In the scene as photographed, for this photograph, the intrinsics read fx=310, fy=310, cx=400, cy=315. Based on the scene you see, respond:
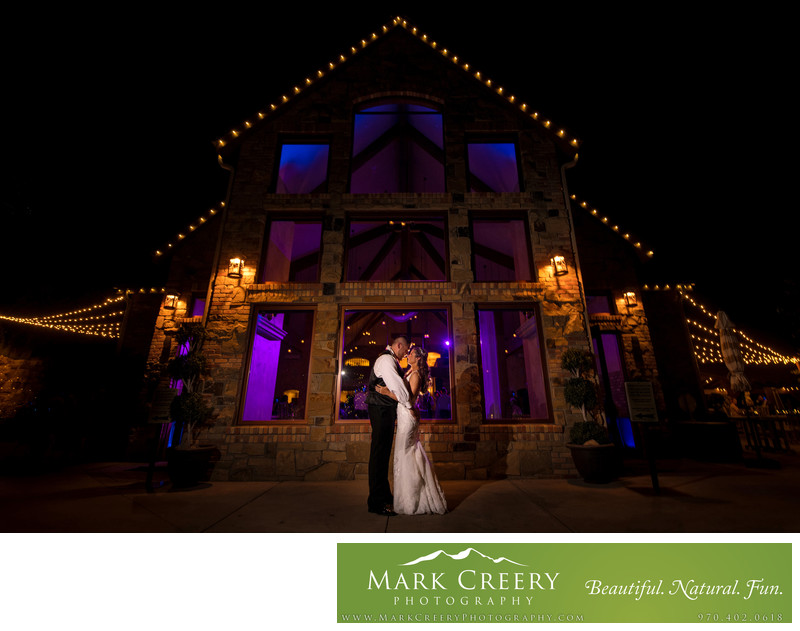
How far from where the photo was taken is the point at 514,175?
23.1 feet

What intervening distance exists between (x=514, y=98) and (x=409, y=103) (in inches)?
90.9

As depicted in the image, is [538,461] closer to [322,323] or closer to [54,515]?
[322,323]

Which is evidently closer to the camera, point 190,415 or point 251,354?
point 190,415

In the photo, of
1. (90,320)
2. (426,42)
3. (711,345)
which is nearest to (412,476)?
(426,42)

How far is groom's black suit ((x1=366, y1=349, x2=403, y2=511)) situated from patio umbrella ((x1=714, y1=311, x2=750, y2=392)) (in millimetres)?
7565

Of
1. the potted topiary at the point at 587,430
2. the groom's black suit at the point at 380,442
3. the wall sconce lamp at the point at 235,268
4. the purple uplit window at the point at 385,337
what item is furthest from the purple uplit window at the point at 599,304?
the wall sconce lamp at the point at 235,268

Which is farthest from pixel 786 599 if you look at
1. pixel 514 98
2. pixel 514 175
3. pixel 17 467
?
pixel 17 467

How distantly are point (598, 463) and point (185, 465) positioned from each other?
18.4 ft

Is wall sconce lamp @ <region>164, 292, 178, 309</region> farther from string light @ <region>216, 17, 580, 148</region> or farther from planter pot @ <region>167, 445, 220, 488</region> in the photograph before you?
planter pot @ <region>167, 445, 220, 488</region>

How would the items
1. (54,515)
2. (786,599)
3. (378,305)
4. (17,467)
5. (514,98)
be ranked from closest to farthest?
(786,599)
(54,515)
(17,467)
(378,305)
(514,98)

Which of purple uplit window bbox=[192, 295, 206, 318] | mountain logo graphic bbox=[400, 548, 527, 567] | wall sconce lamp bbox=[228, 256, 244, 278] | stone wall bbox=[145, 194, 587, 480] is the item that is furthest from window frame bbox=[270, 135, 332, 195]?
mountain logo graphic bbox=[400, 548, 527, 567]

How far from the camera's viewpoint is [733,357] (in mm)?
6391

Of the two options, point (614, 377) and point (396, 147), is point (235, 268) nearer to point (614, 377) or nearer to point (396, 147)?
point (396, 147)

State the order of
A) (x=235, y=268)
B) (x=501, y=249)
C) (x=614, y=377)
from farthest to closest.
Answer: (x=501, y=249) < (x=614, y=377) < (x=235, y=268)
